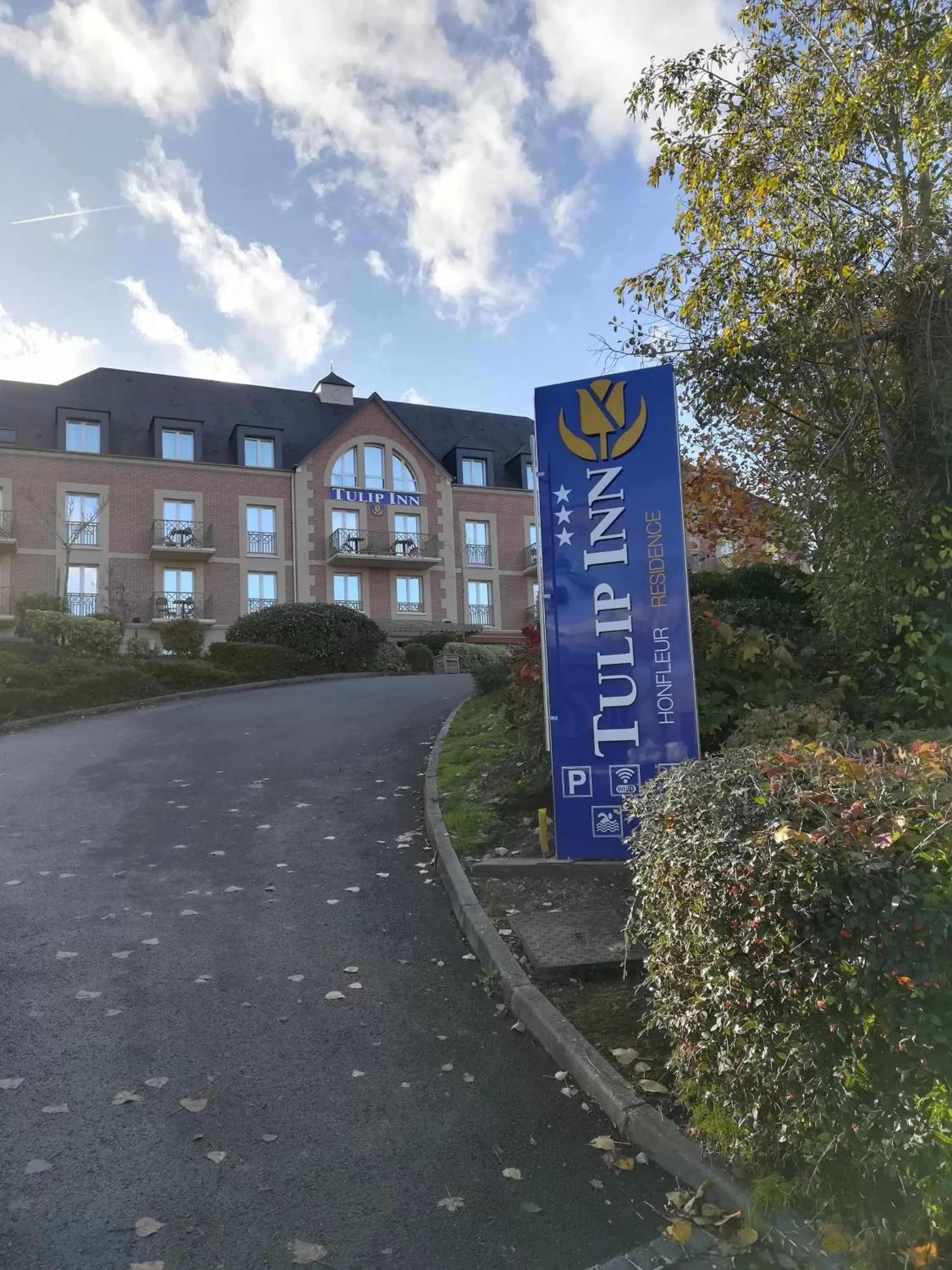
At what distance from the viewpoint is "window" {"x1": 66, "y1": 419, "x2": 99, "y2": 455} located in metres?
32.0

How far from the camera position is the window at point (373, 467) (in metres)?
35.8

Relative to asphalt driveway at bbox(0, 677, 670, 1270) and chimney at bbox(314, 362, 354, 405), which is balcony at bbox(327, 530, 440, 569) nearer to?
chimney at bbox(314, 362, 354, 405)

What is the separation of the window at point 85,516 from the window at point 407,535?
11028mm

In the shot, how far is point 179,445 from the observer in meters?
33.4

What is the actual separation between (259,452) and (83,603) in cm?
893

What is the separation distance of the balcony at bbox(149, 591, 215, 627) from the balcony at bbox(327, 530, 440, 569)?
5048 millimetres

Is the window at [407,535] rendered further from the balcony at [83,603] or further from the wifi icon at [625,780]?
the wifi icon at [625,780]

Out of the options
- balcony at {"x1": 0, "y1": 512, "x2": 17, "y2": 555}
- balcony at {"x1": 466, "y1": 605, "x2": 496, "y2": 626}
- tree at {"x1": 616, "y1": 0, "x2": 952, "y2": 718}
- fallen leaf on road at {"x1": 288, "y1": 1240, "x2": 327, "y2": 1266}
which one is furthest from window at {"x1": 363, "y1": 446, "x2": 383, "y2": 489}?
fallen leaf on road at {"x1": 288, "y1": 1240, "x2": 327, "y2": 1266}

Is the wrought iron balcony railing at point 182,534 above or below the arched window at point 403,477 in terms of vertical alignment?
below

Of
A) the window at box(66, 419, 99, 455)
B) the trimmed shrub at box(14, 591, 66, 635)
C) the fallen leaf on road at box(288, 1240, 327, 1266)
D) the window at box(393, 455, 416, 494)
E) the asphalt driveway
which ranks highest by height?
the window at box(66, 419, 99, 455)

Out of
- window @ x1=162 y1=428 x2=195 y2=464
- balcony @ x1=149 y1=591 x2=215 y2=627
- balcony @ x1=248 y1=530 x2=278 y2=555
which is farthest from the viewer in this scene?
balcony @ x1=248 y1=530 x2=278 y2=555

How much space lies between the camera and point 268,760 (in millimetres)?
10969

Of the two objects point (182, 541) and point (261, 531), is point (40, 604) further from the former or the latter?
point (261, 531)

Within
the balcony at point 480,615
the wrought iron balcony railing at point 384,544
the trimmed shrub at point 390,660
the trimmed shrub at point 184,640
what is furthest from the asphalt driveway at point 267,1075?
the balcony at point 480,615
